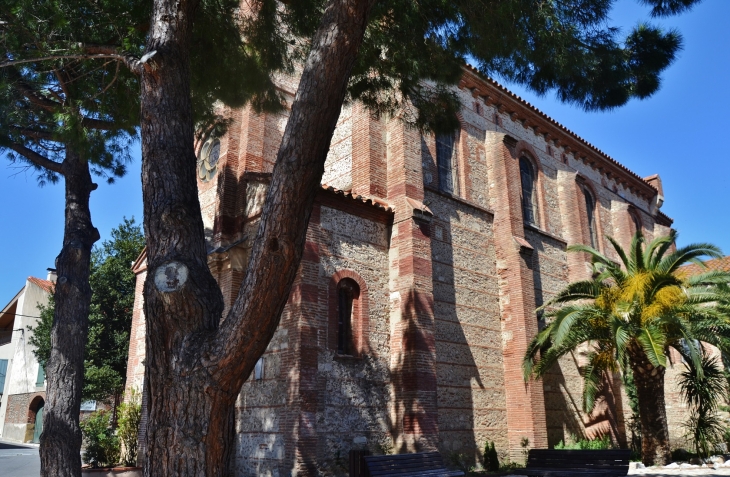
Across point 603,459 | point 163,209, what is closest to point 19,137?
point 163,209

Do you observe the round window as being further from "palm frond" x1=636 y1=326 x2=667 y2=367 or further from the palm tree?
"palm frond" x1=636 y1=326 x2=667 y2=367

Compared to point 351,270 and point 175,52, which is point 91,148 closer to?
point 175,52

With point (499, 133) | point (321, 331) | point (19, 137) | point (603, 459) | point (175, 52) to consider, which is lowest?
point (603, 459)

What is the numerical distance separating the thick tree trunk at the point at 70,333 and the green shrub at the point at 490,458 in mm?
8514

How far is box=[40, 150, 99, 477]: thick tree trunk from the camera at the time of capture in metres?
8.30

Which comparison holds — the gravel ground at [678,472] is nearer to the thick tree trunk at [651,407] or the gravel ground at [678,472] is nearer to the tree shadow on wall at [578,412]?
the thick tree trunk at [651,407]

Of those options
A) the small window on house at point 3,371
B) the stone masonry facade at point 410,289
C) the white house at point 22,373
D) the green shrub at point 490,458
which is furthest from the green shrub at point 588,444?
the small window on house at point 3,371

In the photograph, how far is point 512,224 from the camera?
51.5 feet

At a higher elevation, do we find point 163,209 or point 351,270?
point 351,270

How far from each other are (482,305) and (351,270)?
426cm

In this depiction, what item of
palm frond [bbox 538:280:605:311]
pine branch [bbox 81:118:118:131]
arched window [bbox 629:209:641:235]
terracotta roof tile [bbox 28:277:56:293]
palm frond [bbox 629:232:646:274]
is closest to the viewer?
pine branch [bbox 81:118:118:131]

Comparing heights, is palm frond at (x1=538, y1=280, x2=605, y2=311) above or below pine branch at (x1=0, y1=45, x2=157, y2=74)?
below

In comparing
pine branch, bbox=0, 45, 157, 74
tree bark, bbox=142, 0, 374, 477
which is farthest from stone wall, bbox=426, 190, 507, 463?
tree bark, bbox=142, 0, 374, 477

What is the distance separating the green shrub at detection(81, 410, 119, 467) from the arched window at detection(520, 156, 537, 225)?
12.4m
